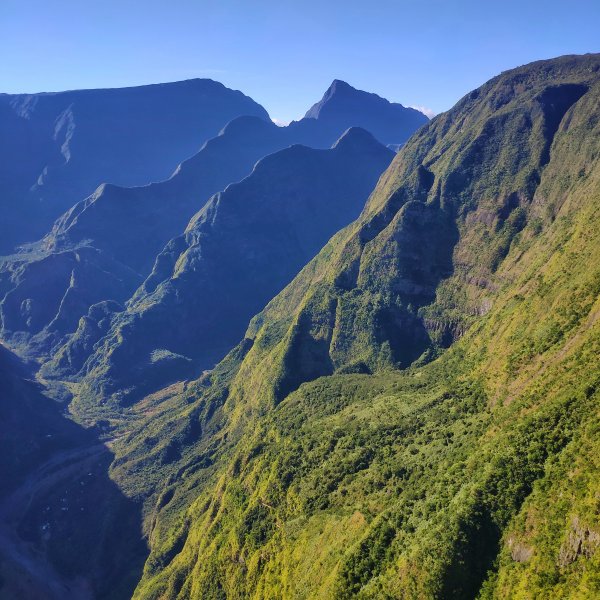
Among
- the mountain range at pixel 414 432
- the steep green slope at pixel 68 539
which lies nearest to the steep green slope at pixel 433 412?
Result: the mountain range at pixel 414 432

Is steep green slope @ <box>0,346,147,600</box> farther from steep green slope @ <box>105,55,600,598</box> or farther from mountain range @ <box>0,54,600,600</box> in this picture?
steep green slope @ <box>105,55,600,598</box>

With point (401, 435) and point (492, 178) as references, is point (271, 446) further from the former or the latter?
point (492, 178)

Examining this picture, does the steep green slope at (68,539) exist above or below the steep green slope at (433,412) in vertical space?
below

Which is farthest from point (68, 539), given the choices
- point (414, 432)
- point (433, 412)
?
point (433, 412)

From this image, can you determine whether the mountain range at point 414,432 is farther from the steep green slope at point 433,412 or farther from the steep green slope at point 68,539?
the steep green slope at point 68,539

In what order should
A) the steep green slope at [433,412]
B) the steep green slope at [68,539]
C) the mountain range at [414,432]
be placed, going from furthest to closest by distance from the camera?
the steep green slope at [68,539] < the mountain range at [414,432] < the steep green slope at [433,412]

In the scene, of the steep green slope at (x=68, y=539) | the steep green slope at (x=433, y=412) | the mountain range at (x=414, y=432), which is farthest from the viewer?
the steep green slope at (x=68, y=539)

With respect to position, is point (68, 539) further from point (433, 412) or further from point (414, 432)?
point (433, 412)

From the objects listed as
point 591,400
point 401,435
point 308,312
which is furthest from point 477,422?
point 308,312
